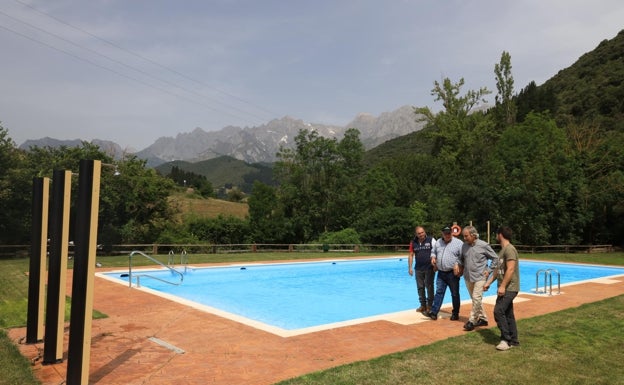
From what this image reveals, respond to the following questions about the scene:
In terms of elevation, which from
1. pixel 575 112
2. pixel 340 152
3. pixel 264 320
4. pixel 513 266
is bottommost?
pixel 264 320

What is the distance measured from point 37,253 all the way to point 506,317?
23.0ft

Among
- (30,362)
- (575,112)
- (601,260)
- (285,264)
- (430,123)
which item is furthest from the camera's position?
(575,112)

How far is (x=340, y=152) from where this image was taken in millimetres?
42688

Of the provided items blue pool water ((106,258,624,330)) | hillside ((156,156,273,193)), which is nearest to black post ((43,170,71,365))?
blue pool water ((106,258,624,330))

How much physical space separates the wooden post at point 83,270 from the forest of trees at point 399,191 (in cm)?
2374

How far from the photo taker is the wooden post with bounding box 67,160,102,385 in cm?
474

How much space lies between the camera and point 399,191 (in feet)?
157

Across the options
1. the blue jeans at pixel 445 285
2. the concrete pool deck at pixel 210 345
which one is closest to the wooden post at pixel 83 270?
the concrete pool deck at pixel 210 345

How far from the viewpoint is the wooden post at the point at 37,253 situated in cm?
653

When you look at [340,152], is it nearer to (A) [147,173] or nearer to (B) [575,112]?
(A) [147,173]

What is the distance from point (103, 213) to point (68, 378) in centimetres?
2667

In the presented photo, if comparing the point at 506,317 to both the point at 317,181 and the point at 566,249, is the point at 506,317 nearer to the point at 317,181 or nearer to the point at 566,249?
the point at 566,249

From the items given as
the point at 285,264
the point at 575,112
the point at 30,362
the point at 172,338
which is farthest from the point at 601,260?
the point at 575,112

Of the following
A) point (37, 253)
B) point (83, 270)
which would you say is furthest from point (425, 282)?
point (37, 253)
